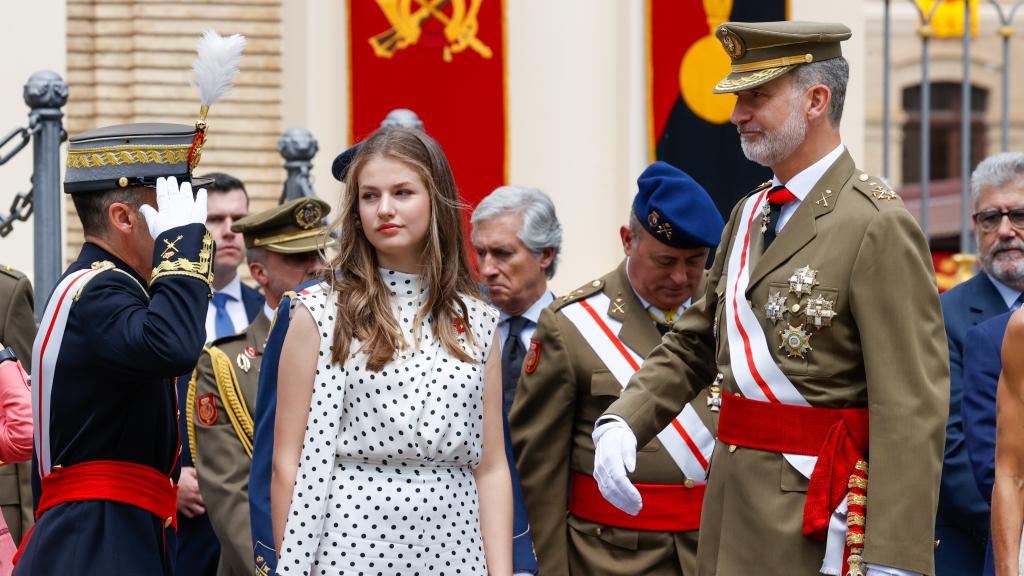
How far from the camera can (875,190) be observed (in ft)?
12.0

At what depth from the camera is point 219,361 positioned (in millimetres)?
5508

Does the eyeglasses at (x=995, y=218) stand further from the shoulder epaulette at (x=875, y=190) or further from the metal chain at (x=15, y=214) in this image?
the metal chain at (x=15, y=214)

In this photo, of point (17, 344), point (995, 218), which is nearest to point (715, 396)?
point (995, 218)

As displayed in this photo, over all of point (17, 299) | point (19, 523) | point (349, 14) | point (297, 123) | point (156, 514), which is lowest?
point (19, 523)

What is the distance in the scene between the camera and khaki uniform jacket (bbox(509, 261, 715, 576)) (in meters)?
4.59

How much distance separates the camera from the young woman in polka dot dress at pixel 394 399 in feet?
11.8

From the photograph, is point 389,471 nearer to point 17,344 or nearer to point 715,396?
point 715,396

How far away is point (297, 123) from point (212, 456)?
389 cm

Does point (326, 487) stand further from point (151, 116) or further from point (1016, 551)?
point (151, 116)

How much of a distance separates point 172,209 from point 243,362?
175 centimetres

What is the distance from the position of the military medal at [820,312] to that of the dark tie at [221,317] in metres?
3.79

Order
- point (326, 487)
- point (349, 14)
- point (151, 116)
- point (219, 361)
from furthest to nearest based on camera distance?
point (151, 116), point (349, 14), point (219, 361), point (326, 487)

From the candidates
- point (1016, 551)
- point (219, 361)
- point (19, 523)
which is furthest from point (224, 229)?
point (1016, 551)

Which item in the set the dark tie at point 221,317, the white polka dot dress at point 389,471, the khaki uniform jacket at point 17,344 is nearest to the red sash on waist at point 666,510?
the white polka dot dress at point 389,471
